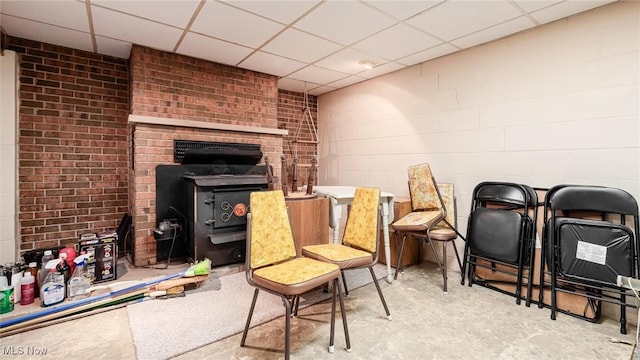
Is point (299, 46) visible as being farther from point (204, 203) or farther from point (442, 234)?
point (442, 234)

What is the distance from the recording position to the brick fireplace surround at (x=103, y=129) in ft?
10.6

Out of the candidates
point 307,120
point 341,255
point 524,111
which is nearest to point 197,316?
point 341,255

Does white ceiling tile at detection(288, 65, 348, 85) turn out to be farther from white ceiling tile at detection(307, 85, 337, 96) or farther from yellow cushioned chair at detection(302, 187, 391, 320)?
yellow cushioned chair at detection(302, 187, 391, 320)

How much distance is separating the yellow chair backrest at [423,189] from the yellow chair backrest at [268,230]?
1.85m

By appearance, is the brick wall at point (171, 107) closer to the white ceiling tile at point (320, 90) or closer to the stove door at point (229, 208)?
the stove door at point (229, 208)

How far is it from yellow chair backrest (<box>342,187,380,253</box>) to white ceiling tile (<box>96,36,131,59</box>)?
307 centimetres

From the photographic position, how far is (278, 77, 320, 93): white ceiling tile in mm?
4695

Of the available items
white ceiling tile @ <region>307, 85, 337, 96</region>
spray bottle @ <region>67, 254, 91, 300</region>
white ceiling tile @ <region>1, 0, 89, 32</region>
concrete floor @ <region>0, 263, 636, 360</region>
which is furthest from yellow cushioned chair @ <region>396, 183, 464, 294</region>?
white ceiling tile @ <region>1, 0, 89, 32</region>

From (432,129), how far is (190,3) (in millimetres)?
2893

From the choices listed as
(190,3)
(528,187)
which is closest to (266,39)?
(190,3)

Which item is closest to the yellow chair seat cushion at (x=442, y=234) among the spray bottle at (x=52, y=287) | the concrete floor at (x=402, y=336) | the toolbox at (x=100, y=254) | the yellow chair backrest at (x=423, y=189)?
the yellow chair backrest at (x=423, y=189)

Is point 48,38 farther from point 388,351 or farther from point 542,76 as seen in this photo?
point 542,76

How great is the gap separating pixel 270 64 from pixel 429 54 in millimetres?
1988

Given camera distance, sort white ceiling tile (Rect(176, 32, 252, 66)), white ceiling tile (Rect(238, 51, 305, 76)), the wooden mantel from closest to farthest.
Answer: white ceiling tile (Rect(176, 32, 252, 66))
the wooden mantel
white ceiling tile (Rect(238, 51, 305, 76))
